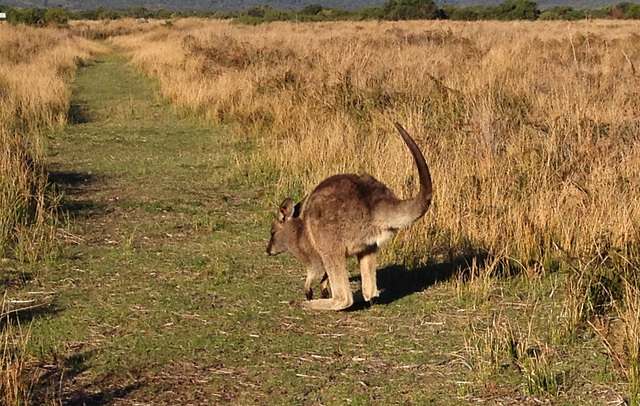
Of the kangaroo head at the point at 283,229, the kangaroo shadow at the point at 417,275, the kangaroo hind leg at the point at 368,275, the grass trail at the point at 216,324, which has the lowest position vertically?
the kangaroo shadow at the point at 417,275

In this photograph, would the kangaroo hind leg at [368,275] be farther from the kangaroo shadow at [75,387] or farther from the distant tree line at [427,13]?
the distant tree line at [427,13]

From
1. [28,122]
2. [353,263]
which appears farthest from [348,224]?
[28,122]

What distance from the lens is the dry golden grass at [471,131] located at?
701 cm

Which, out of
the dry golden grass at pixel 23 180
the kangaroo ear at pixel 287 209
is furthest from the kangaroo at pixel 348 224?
the dry golden grass at pixel 23 180

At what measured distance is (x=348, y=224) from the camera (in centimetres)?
540

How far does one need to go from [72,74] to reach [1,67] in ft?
11.1

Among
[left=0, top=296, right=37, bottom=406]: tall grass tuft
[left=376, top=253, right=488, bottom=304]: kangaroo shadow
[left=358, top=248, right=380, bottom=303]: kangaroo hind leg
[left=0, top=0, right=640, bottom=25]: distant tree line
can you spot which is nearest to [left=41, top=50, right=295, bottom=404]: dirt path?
[left=0, top=296, right=37, bottom=406]: tall grass tuft

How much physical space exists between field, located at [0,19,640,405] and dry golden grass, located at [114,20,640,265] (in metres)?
0.04

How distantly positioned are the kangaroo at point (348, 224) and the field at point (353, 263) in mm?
281

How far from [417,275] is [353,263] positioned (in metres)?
0.65

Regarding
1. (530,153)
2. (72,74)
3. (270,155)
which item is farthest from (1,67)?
(530,153)

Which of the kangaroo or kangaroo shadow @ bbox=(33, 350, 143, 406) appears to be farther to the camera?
the kangaroo

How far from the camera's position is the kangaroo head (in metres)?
6.03

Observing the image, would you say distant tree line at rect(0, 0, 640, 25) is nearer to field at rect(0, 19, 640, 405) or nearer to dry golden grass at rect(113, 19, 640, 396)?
dry golden grass at rect(113, 19, 640, 396)
